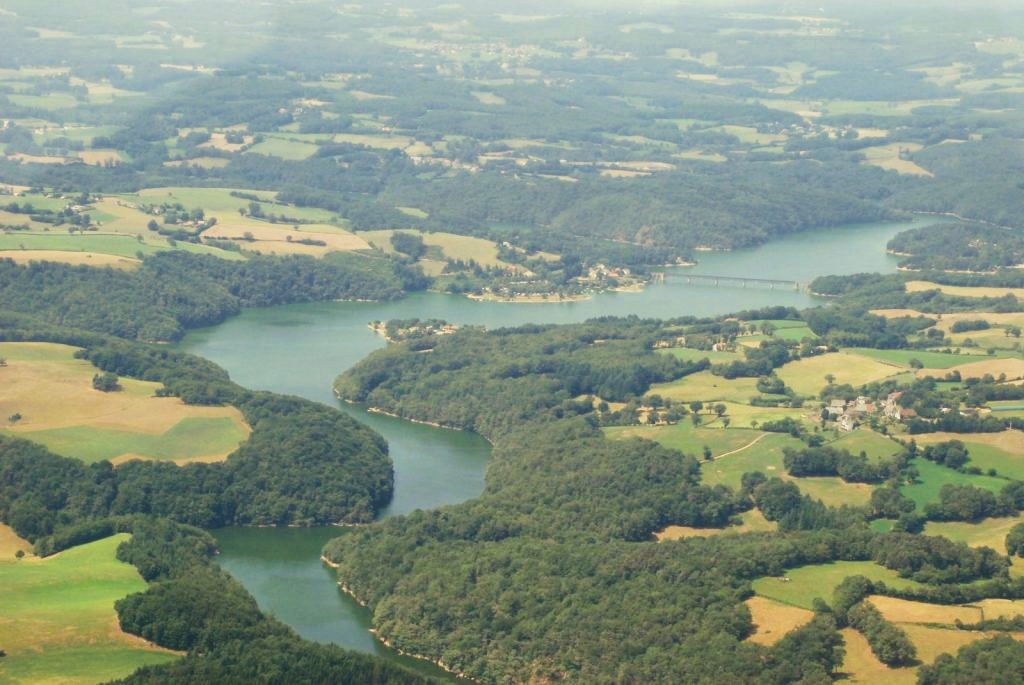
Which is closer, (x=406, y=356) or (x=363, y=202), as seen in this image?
(x=406, y=356)

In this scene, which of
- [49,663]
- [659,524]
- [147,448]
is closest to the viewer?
[49,663]

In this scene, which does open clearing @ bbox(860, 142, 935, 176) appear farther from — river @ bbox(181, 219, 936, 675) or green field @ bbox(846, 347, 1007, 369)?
green field @ bbox(846, 347, 1007, 369)

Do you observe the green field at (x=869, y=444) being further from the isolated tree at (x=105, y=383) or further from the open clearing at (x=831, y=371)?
the isolated tree at (x=105, y=383)

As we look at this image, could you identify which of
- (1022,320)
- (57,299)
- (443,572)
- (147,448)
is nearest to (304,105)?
(57,299)

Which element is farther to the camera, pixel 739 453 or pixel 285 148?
pixel 285 148

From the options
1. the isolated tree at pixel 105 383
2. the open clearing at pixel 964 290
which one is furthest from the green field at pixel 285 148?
the isolated tree at pixel 105 383

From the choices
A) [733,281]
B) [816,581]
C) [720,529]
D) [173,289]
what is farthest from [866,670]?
[733,281]

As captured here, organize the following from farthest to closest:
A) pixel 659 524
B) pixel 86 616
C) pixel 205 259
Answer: pixel 205 259
pixel 659 524
pixel 86 616

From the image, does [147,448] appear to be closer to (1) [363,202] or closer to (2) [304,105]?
(1) [363,202]

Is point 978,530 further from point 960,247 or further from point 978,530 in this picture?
point 960,247
